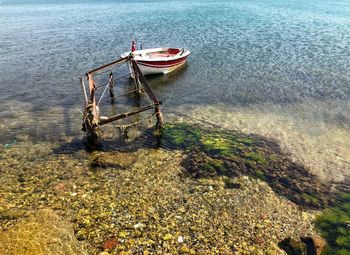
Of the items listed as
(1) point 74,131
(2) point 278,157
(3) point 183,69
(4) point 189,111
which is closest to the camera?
(2) point 278,157

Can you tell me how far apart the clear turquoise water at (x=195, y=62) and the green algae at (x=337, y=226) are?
30.9 ft

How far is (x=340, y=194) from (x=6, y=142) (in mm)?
18815

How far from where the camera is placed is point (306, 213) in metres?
13.0

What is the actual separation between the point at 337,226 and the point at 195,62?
26.0 meters

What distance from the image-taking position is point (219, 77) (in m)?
30.2

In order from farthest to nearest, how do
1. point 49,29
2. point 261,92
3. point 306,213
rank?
1. point 49,29
2. point 261,92
3. point 306,213

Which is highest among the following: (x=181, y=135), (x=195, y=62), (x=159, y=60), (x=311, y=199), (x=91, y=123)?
(x=159, y=60)

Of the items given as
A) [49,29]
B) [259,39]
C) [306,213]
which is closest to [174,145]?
[306,213]

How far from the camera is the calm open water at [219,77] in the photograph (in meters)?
19.9

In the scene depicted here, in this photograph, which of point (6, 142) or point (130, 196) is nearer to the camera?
point (130, 196)

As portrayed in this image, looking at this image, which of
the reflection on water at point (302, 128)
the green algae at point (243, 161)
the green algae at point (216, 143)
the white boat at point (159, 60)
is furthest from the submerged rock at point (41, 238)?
the white boat at point (159, 60)

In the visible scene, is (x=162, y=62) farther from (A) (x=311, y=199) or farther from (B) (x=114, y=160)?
(A) (x=311, y=199)

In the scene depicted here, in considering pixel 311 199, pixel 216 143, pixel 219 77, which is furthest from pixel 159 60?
pixel 311 199

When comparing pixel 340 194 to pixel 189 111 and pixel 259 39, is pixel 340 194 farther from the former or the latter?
pixel 259 39
